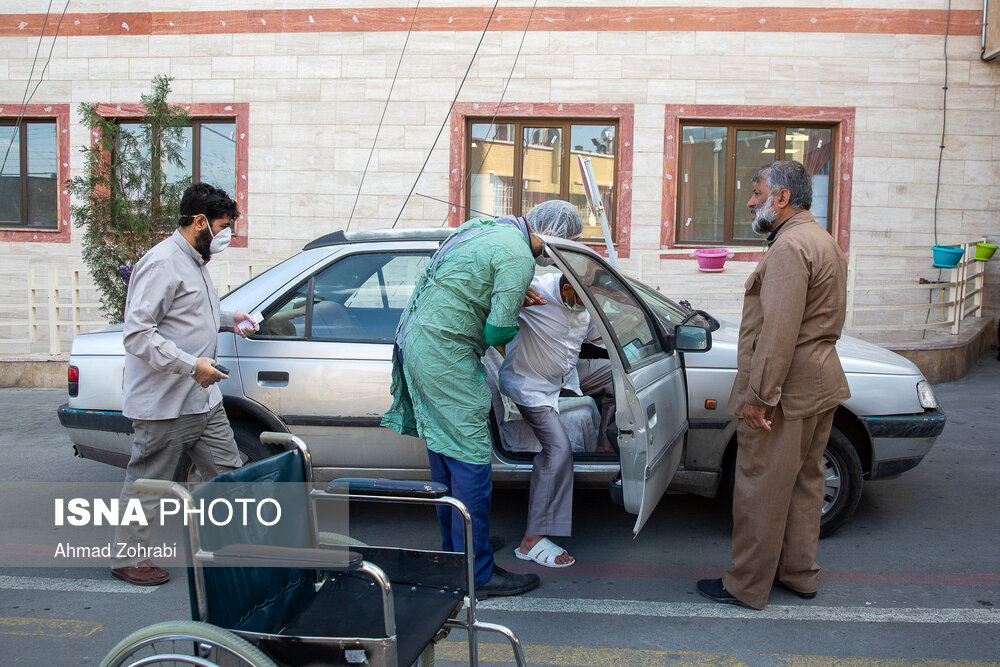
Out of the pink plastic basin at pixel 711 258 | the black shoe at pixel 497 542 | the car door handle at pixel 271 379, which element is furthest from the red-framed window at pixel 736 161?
the car door handle at pixel 271 379

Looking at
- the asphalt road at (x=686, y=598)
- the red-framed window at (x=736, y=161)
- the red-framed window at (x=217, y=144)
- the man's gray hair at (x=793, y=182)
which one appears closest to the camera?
the asphalt road at (x=686, y=598)

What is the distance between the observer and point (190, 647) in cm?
224

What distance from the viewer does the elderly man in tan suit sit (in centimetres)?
337

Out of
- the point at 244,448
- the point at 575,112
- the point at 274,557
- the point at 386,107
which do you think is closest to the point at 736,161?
the point at 575,112

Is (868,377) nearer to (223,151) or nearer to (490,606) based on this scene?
(490,606)

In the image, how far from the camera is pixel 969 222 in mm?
10375

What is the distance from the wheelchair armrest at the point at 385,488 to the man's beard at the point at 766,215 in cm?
194

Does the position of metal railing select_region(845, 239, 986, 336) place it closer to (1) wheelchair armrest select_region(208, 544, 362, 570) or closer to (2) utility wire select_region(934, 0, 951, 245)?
(2) utility wire select_region(934, 0, 951, 245)

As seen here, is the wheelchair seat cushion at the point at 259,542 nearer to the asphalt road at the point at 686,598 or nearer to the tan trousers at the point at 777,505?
the asphalt road at the point at 686,598

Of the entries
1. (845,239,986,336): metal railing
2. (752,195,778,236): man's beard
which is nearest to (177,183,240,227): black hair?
(752,195,778,236): man's beard


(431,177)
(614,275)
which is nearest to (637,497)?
(614,275)

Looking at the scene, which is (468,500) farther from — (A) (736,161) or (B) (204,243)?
(A) (736,161)

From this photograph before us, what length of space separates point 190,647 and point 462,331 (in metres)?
1.59

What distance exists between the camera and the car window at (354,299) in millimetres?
4391
